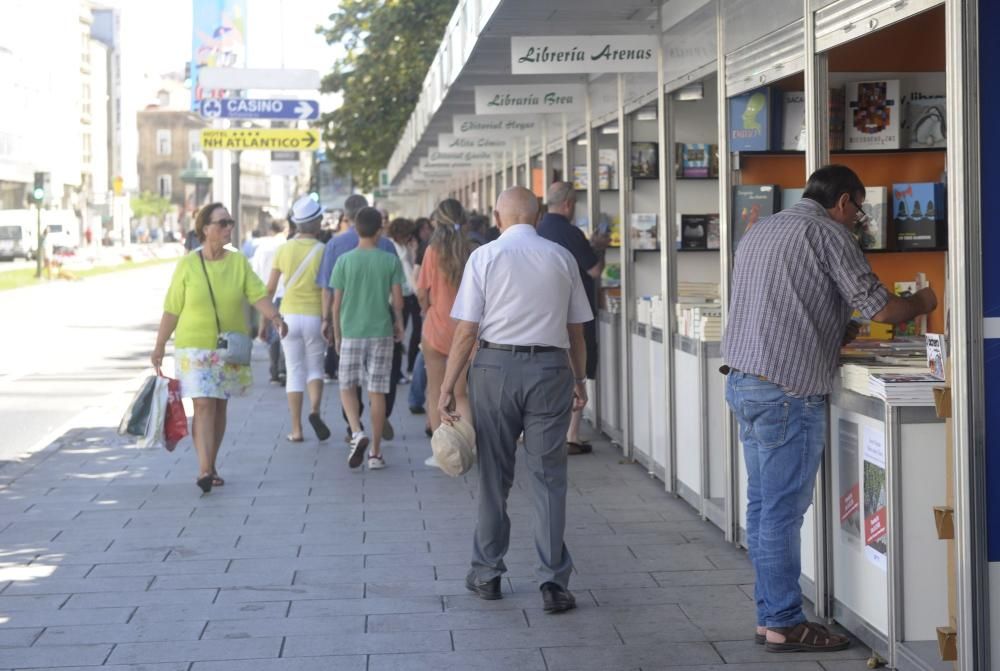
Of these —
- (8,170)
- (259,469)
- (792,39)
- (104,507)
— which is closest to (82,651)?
(104,507)

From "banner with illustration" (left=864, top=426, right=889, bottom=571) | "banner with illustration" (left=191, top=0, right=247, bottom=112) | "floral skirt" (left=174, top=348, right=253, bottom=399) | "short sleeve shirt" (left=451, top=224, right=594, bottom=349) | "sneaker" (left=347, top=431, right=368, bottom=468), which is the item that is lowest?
"sneaker" (left=347, top=431, right=368, bottom=468)

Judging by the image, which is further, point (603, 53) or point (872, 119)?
point (603, 53)

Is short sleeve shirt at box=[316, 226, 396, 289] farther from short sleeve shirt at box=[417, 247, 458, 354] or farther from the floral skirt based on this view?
the floral skirt

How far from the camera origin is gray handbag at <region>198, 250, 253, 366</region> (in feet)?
30.7

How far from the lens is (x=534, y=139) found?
16453 millimetres

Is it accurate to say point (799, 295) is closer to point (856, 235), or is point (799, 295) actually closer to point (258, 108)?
point (856, 235)

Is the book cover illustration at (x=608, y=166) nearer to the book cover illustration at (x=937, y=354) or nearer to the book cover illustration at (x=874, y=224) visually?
the book cover illustration at (x=874, y=224)

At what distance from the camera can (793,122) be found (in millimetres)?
8070

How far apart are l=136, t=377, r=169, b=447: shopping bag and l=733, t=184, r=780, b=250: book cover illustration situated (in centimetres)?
368

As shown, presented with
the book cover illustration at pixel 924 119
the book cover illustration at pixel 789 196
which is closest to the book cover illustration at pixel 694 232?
the book cover illustration at pixel 789 196

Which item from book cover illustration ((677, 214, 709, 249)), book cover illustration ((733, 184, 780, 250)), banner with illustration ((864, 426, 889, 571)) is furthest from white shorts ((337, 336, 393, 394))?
banner with illustration ((864, 426, 889, 571))

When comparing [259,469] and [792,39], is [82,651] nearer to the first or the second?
[792,39]

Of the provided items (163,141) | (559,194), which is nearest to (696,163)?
(559,194)

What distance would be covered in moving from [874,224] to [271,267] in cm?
741
